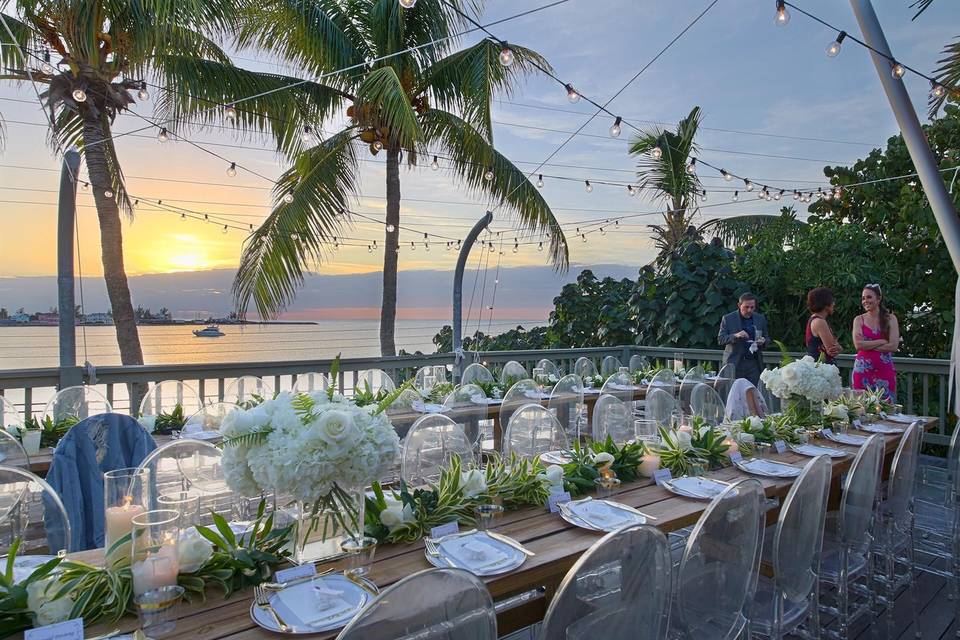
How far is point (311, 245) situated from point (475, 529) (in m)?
5.96

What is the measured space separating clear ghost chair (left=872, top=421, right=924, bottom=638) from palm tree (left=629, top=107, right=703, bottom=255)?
7.69 metres

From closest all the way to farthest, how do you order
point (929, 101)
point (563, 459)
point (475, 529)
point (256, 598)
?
1. point (256, 598)
2. point (475, 529)
3. point (563, 459)
4. point (929, 101)

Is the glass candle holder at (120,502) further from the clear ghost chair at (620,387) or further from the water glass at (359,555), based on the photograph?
the clear ghost chair at (620,387)

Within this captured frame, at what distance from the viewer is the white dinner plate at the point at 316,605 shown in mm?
1298

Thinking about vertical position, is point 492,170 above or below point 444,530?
above

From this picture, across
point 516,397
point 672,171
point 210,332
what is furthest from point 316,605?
point 672,171

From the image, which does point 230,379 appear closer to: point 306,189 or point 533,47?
point 306,189

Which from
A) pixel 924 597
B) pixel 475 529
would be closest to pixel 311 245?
pixel 475 529

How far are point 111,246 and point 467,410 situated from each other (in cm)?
486

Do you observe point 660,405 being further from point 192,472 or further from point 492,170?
point 492,170

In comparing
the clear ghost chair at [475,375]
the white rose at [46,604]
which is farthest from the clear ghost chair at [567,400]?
the white rose at [46,604]

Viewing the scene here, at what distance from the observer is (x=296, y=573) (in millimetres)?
1479

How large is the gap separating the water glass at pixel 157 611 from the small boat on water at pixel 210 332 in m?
6.20

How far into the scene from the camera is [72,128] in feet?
22.2
